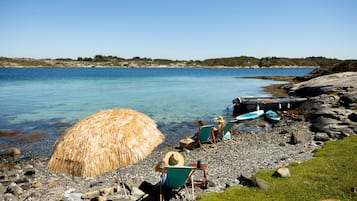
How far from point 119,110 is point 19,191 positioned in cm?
713

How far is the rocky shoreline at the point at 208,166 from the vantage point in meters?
9.94

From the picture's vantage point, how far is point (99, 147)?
20.3 ft

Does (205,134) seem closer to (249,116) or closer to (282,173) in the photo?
(282,173)

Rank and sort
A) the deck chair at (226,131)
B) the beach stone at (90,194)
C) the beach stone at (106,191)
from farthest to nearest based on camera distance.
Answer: the deck chair at (226,131)
the beach stone at (106,191)
the beach stone at (90,194)

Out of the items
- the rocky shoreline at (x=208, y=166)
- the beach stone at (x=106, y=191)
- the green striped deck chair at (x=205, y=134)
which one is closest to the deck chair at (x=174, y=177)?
the rocky shoreline at (x=208, y=166)

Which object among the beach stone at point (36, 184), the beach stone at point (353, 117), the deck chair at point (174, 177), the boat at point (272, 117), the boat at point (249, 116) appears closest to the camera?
the deck chair at point (174, 177)

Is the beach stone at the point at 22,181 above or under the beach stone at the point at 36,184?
under

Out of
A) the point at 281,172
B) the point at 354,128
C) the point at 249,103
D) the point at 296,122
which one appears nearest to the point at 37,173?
the point at 281,172

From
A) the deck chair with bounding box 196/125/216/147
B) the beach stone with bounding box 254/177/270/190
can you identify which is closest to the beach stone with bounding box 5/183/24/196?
the beach stone with bounding box 254/177/270/190

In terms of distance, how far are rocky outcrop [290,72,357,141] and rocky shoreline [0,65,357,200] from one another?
0.07m

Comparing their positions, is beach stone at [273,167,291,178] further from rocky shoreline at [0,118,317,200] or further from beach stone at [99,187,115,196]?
beach stone at [99,187,115,196]

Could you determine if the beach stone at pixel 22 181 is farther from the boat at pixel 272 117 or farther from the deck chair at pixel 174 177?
the boat at pixel 272 117

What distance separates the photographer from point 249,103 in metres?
30.2

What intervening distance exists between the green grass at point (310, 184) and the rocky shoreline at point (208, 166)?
3.18ft
